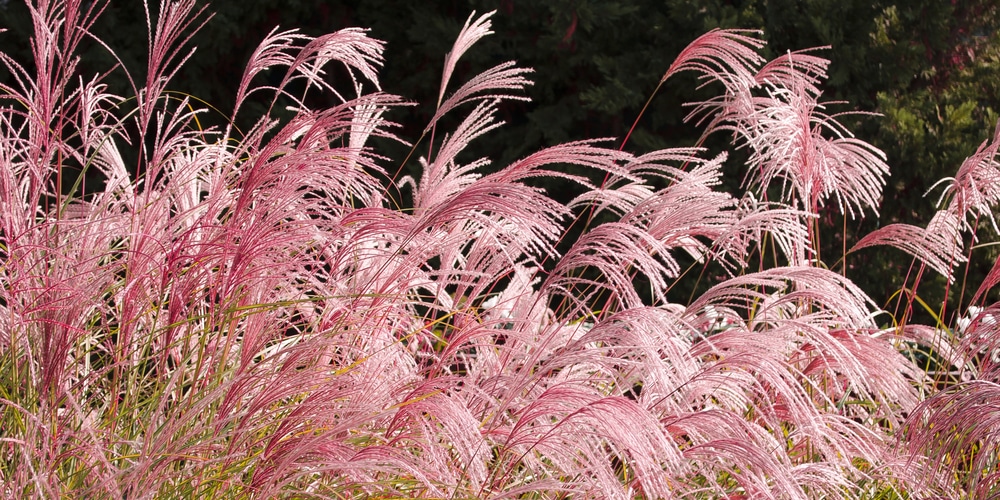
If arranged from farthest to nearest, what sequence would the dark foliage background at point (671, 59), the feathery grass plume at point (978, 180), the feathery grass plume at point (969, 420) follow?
the dark foliage background at point (671, 59)
the feathery grass plume at point (978, 180)
the feathery grass plume at point (969, 420)

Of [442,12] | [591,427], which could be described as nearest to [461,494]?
[591,427]

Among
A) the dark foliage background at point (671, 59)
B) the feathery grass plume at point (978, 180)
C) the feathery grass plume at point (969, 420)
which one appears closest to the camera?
the feathery grass plume at point (969, 420)

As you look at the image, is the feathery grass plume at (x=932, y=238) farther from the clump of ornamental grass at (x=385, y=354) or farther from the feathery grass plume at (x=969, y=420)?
the feathery grass plume at (x=969, y=420)

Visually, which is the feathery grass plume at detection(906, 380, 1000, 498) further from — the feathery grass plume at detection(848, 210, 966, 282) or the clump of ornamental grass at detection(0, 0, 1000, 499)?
the feathery grass plume at detection(848, 210, 966, 282)

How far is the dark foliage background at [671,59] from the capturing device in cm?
518

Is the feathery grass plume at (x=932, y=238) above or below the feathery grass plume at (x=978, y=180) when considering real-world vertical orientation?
below

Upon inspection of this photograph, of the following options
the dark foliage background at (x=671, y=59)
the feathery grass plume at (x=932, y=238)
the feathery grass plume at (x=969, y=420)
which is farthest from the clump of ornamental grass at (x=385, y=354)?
the dark foliage background at (x=671, y=59)

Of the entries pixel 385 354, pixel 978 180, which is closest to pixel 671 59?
pixel 978 180

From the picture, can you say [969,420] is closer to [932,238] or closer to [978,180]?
[932,238]

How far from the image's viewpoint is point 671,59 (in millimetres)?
5531

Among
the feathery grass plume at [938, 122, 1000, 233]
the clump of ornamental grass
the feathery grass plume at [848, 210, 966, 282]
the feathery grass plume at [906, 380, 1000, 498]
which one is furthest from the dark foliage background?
the feathery grass plume at [906, 380, 1000, 498]

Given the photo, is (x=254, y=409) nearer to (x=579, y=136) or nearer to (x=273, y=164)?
(x=273, y=164)

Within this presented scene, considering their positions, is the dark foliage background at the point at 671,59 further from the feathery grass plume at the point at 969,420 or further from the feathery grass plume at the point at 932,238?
the feathery grass plume at the point at 969,420

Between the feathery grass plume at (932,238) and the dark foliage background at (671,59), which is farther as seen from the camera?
the dark foliage background at (671,59)
